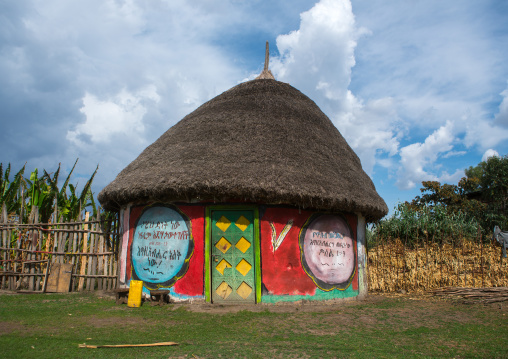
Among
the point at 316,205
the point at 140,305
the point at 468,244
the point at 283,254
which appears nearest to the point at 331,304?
the point at 283,254

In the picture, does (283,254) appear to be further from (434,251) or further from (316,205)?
(434,251)

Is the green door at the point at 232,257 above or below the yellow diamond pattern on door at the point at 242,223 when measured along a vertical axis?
below

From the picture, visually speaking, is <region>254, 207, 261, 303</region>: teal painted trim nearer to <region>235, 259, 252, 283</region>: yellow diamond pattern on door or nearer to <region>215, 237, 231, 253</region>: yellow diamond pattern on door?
<region>235, 259, 252, 283</region>: yellow diamond pattern on door

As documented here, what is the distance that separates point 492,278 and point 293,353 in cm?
865

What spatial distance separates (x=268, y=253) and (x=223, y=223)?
1126mm

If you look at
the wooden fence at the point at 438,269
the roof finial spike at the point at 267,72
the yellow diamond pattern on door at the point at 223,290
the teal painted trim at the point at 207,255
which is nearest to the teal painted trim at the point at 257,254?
the yellow diamond pattern on door at the point at 223,290

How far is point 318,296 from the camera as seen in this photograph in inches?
318

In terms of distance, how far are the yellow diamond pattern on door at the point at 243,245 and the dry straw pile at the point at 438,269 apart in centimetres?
547

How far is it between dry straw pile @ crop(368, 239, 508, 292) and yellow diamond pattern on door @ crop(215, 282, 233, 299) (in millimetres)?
5671

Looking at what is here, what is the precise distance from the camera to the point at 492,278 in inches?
408

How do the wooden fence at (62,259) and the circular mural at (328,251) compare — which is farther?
the wooden fence at (62,259)

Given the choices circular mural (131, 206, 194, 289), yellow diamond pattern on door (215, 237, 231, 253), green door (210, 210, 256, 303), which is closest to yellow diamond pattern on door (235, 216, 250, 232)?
green door (210, 210, 256, 303)

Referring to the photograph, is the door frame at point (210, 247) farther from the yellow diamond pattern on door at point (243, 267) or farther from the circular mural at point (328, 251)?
the circular mural at point (328, 251)

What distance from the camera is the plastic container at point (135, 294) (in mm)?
7555
